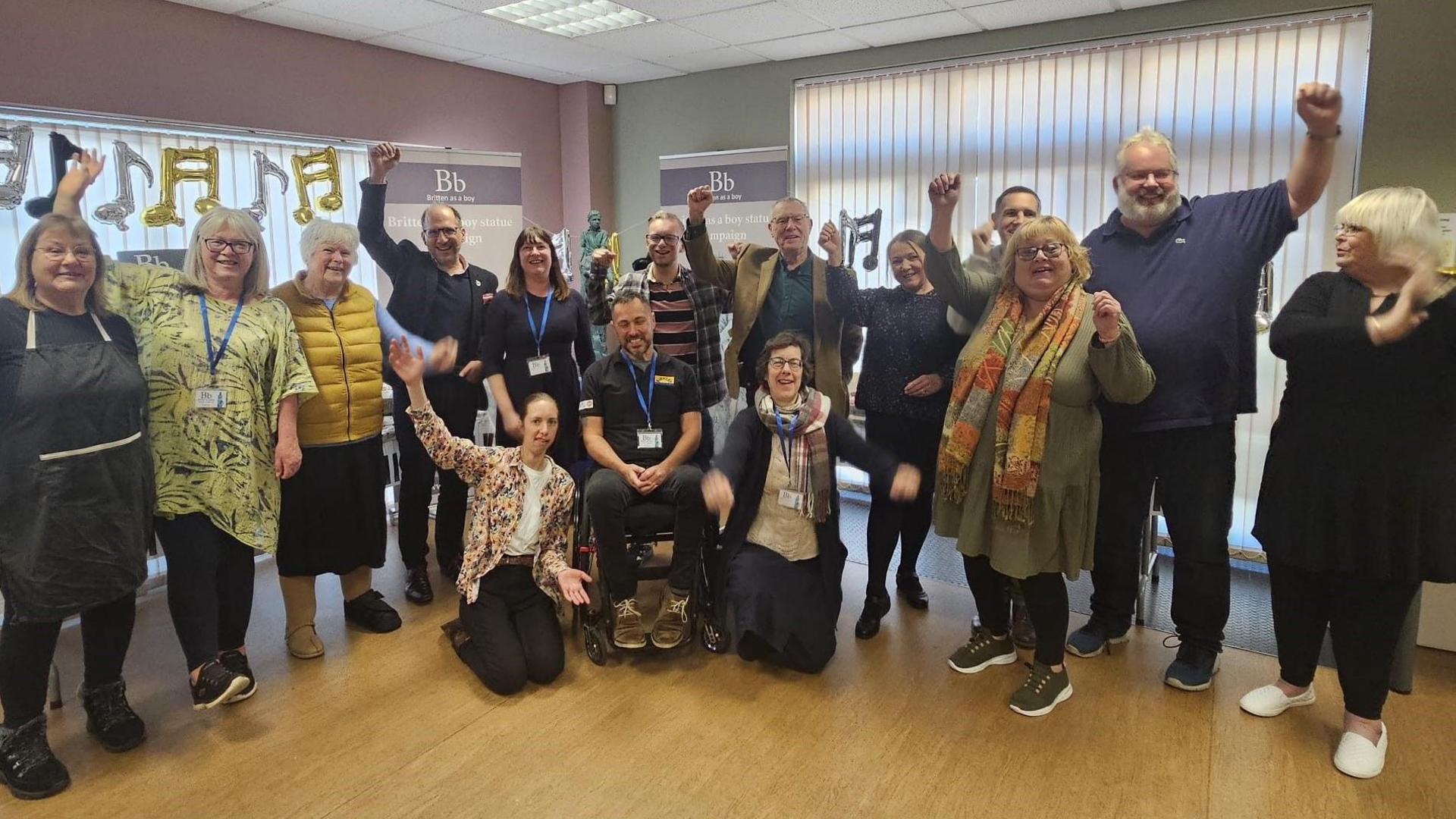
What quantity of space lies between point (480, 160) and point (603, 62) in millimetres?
1079

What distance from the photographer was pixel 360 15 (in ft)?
14.1

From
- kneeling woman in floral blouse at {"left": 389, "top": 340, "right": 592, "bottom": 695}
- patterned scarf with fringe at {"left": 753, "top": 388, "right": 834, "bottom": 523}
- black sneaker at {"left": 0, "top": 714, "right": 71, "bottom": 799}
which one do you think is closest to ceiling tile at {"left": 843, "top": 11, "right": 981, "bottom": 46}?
Answer: patterned scarf with fringe at {"left": 753, "top": 388, "right": 834, "bottom": 523}

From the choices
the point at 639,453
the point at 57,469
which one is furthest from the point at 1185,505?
the point at 57,469

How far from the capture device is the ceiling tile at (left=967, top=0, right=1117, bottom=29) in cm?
415

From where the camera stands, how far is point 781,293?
338 cm

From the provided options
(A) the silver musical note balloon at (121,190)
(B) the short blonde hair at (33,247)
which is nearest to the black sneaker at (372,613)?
(B) the short blonde hair at (33,247)

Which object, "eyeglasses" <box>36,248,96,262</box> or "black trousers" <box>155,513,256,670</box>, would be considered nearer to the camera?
"eyeglasses" <box>36,248,96,262</box>

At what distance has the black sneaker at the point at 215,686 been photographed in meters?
2.50

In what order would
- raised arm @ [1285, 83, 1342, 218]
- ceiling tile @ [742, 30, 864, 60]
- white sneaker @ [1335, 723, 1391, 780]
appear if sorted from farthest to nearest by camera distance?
ceiling tile @ [742, 30, 864, 60], white sneaker @ [1335, 723, 1391, 780], raised arm @ [1285, 83, 1342, 218]

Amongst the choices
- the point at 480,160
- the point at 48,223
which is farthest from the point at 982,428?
the point at 480,160

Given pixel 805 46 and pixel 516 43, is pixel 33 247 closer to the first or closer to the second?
pixel 516 43

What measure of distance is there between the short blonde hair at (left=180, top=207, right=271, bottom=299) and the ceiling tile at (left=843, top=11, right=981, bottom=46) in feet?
10.8

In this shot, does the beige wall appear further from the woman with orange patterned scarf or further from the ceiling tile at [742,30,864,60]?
the woman with orange patterned scarf

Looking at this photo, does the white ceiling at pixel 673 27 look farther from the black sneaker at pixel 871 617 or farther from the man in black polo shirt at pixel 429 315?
the black sneaker at pixel 871 617
